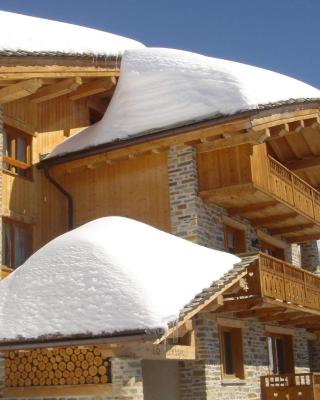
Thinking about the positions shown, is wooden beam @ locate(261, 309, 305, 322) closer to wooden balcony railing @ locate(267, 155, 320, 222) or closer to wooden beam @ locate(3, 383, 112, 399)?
wooden balcony railing @ locate(267, 155, 320, 222)

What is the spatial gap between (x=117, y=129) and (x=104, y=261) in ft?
20.9

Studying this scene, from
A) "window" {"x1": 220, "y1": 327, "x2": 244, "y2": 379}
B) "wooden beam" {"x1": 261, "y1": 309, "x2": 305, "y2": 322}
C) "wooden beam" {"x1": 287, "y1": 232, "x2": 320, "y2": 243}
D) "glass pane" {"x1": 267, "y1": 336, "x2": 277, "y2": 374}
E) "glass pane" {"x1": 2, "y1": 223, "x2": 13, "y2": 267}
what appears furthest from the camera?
"wooden beam" {"x1": 287, "y1": 232, "x2": 320, "y2": 243}

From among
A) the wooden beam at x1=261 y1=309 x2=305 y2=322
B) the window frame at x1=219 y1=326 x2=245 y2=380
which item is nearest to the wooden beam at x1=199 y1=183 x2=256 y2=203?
the window frame at x1=219 y1=326 x2=245 y2=380

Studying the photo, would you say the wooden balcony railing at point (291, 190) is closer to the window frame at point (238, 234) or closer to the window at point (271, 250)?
the window frame at point (238, 234)

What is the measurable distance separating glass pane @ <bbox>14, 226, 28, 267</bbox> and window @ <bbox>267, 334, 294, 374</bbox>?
719 centimetres

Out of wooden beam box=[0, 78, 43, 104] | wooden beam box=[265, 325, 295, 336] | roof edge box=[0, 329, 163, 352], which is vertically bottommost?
roof edge box=[0, 329, 163, 352]

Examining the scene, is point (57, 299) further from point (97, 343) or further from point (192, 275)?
point (192, 275)

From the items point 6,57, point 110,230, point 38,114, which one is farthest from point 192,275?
point 38,114

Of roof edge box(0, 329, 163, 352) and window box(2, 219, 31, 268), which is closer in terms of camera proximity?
roof edge box(0, 329, 163, 352)

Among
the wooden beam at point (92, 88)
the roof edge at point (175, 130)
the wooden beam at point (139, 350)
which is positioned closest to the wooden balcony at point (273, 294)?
the wooden beam at point (139, 350)

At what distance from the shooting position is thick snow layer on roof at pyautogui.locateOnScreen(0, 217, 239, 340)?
11414 millimetres

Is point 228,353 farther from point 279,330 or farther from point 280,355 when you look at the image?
point 280,355

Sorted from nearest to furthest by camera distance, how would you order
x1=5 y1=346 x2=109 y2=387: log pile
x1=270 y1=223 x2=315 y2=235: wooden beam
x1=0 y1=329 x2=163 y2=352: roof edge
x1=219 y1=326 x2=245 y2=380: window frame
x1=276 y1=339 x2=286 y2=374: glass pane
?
1. x1=0 y1=329 x2=163 y2=352: roof edge
2. x1=5 y1=346 x2=109 y2=387: log pile
3. x1=219 y1=326 x2=245 y2=380: window frame
4. x1=276 y1=339 x2=286 y2=374: glass pane
5. x1=270 y1=223 x2=315 y2=235: wooden beam

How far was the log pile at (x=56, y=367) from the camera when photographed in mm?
12312
